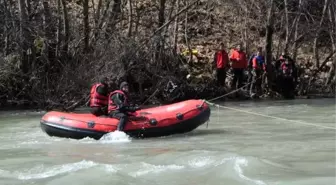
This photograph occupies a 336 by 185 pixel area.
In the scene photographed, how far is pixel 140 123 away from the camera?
35.5 ft

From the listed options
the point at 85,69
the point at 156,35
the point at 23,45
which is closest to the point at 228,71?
the point at 156,35

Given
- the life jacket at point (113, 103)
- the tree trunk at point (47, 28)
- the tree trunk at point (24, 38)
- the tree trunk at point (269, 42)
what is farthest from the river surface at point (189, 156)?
the tree trunk at point (269, 42)

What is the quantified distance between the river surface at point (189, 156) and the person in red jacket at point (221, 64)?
518 centimetres

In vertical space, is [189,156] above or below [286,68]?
below

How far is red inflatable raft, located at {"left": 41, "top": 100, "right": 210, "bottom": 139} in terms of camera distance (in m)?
10.7

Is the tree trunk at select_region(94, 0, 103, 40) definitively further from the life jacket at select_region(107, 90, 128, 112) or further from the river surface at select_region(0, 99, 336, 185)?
the life jacket at select_region(107, 90, 128, 112)

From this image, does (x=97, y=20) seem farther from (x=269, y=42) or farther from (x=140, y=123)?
(x=140, y=123)

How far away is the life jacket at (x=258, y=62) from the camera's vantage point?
1822 centimetres

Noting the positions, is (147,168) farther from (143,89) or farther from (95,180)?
(143,89)

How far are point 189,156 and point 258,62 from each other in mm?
10191

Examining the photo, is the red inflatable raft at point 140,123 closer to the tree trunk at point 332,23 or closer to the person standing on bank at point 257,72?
the person standing on bank at point 257,72

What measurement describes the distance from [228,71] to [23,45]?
632 centimetres

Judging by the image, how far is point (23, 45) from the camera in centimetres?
1716

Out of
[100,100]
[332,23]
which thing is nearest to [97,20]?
[332,23]
